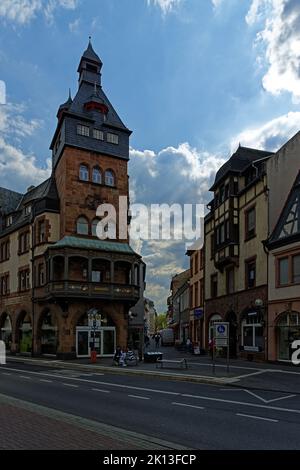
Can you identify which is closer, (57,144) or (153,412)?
(153,412)

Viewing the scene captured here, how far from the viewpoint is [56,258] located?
39.9m

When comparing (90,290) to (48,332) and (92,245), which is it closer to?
(92,245)

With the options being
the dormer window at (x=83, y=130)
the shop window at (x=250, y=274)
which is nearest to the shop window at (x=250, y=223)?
the shop window at (x=250, y=274)

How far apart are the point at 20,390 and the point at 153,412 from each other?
Result: 6721mm

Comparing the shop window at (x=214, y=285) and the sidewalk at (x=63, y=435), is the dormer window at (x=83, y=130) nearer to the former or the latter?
the shop window at (x=214, y=285)

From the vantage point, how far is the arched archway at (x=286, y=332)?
1114 inches

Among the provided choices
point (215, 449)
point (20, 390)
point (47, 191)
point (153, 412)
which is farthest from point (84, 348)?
point (215, 449)

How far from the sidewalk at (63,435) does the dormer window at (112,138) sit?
3503 cm

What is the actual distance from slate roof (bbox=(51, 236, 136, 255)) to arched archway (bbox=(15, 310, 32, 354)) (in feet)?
29.6

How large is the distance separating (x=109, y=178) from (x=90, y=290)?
1014cm

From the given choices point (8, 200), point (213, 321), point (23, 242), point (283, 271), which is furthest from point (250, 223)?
point (8, 200)

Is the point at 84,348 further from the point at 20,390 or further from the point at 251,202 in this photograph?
the point at 20,390

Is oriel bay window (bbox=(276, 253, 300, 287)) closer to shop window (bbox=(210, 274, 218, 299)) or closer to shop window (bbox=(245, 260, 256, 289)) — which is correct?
shop window (bbox=(245, 260, 256, 289))

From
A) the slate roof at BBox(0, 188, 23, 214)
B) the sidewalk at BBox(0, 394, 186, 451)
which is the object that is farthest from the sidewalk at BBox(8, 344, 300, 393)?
the slate roof at BBox(0, 188, 23, 214)
